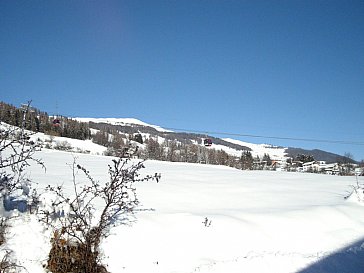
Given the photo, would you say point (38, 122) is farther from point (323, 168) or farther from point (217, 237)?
point (323, 168)

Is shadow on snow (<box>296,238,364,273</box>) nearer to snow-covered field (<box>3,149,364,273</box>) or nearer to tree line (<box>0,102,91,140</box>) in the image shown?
snow-covered field (<box>3,149,364,273</box>)

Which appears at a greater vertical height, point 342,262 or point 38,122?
point 38,122

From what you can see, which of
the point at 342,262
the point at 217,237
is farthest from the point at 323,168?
the point at 217,237

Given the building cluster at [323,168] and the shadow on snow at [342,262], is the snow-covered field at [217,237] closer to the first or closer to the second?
the shadow on snow at [342,262]

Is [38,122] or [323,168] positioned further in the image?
[323,168]

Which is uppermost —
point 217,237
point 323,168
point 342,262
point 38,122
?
point 38,122

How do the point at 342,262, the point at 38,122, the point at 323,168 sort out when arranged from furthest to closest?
the point at 323,168, the point at 38,122, the point at 342,262

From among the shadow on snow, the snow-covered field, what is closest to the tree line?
the snow-covered field

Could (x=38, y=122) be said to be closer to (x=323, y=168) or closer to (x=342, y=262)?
(x=342, y=262)

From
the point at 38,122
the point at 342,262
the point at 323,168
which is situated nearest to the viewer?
the point at 342,262

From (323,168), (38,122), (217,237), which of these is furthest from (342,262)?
(323,168)

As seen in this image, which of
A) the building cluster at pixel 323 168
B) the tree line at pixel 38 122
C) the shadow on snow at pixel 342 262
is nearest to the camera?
the tree line at pixel 38 122

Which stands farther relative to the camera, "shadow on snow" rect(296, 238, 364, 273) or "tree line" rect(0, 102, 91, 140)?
"shadow on snow" rect(296, 238, 364, 273)

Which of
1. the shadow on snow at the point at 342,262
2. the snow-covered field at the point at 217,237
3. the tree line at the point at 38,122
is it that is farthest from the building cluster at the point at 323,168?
the tree line at the point at 38,122
